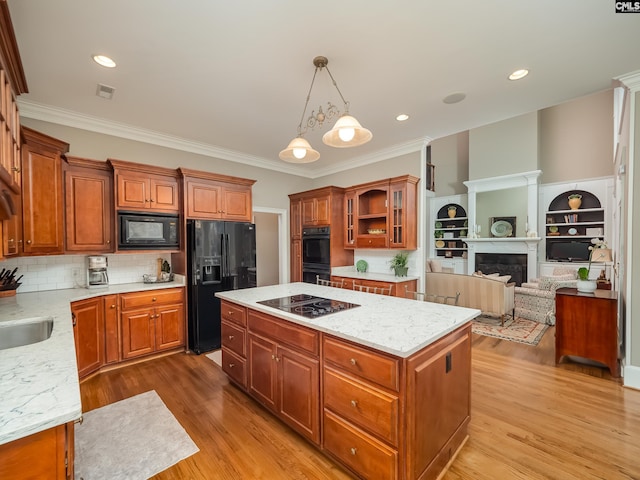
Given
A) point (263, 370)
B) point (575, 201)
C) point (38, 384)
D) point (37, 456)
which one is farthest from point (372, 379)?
point (575, 201)

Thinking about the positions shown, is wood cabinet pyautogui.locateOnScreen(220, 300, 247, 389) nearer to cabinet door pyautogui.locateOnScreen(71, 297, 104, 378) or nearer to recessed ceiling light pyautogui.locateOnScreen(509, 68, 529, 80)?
cabinet door pyautogui.locateOnScreen(71, 297, 104, 378)

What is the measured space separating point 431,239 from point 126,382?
28.9ft

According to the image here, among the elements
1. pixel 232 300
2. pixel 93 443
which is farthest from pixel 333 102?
pixel 93 443

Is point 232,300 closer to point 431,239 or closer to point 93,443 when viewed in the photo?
point 93,443

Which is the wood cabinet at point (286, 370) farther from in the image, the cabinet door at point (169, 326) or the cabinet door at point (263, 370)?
the cabinet door at point (169, 326)

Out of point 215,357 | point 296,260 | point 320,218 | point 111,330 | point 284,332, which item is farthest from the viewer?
point 296,260

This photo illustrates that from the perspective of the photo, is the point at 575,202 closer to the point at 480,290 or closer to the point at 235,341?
the point at 480,290

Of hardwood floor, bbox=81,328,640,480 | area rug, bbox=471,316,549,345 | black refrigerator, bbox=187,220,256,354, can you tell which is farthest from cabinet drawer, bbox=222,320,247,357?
area rug, bbox=471,316,549,345

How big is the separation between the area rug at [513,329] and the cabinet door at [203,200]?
4.14 meters

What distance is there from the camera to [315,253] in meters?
5.25

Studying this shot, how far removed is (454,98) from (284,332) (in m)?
3.00

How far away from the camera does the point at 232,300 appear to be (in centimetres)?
268

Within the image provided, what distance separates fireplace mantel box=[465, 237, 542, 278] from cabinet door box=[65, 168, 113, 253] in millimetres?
8221

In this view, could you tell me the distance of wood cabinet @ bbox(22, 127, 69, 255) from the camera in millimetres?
2695
